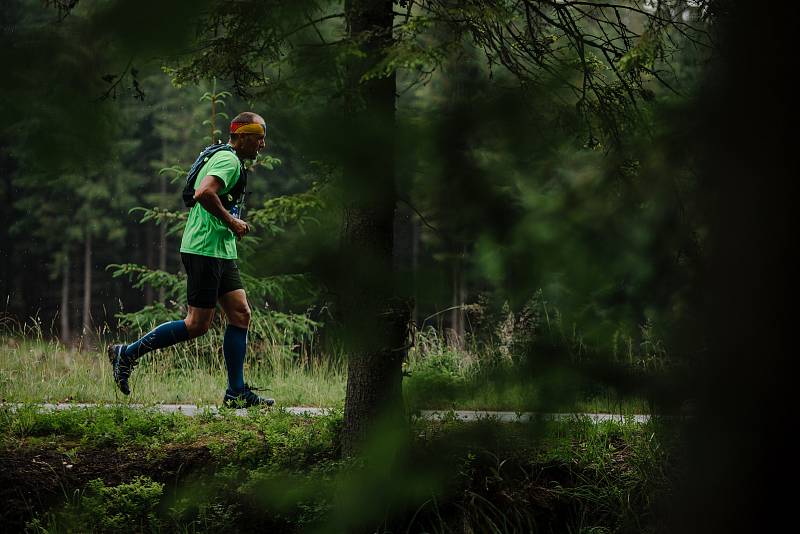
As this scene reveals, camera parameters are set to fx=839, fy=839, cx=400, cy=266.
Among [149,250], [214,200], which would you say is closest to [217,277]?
[214,200]

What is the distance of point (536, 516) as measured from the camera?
4.51 m

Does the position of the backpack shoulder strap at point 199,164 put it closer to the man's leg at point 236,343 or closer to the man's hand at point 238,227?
the man's hand at point 238,227

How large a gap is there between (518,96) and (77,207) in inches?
1195

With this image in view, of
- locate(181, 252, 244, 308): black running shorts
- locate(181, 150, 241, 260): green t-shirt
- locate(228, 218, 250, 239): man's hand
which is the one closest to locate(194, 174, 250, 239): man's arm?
locate(228, 218, 250, 239): man's hand

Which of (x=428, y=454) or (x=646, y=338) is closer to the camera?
(x=646, y=338)

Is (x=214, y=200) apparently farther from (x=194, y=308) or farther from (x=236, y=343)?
(x=236, y=343)

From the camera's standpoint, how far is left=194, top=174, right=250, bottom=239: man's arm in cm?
461

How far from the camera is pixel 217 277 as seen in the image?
581cm

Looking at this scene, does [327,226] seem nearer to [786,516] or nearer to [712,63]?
[712,63]

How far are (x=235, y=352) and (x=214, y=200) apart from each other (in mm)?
1740

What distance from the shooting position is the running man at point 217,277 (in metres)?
5.07

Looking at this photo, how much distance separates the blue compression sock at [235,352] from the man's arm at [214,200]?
136 centimetres

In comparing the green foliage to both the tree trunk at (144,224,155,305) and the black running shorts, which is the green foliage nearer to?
the black running shorts

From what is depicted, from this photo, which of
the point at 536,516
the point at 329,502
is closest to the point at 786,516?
the point at 329,502
